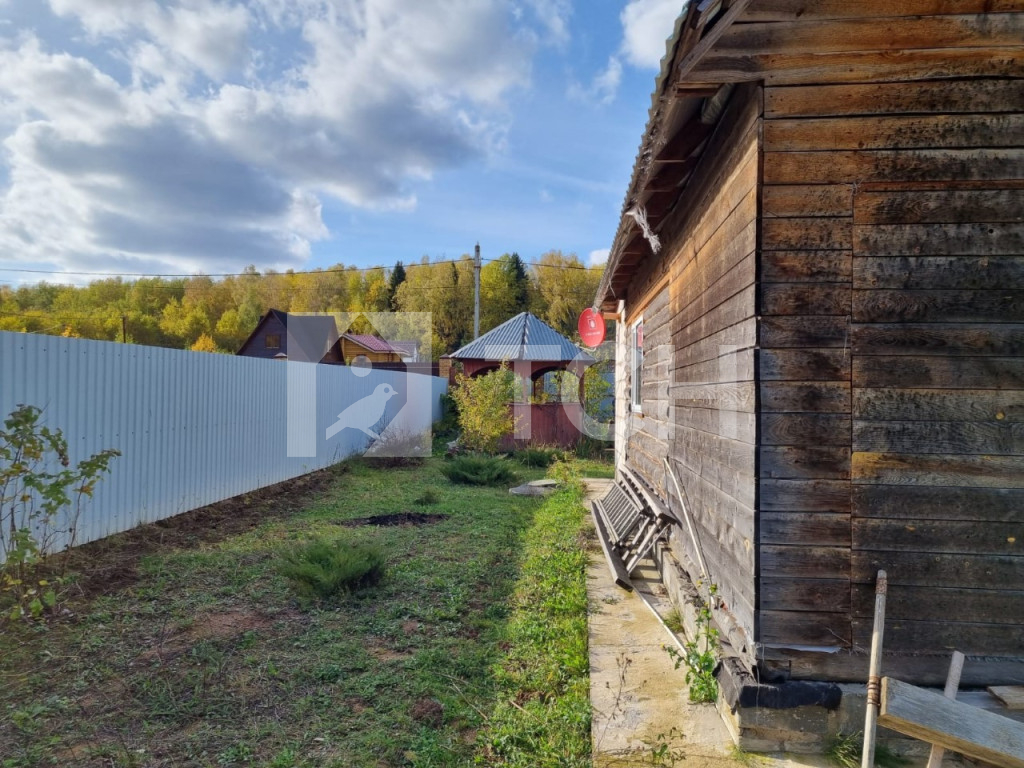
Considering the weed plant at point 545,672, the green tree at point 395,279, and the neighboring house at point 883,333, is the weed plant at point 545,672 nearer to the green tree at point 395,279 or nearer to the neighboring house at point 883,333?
the neighboring house at point 883,333

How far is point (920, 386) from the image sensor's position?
7.88 feet

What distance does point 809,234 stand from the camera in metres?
2.42

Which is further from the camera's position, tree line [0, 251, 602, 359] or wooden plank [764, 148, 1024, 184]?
tree line [0, 251, 602, 359]

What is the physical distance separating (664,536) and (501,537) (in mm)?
2105

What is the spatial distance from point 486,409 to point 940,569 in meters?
10.4

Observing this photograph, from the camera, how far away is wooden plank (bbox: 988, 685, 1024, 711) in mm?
2260

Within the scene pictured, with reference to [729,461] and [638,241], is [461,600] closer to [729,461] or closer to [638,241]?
[729,461]

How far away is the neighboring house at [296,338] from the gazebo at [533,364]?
47.6ft

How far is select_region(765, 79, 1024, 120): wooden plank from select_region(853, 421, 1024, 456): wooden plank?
1261 mm

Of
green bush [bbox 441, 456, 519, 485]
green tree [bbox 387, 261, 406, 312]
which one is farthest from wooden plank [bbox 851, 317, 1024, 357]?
green tree [bbox 387, 261, 406, 312]

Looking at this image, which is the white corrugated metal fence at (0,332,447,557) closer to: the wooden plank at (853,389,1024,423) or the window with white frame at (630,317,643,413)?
the window with white frame at (630,317,643,413)

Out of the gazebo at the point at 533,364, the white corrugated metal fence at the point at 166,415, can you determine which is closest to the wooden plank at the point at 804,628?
the white corrugated metal fence at the point at 166,415

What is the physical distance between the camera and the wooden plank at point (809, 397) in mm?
2420

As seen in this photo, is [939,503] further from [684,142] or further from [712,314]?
[684,142]
